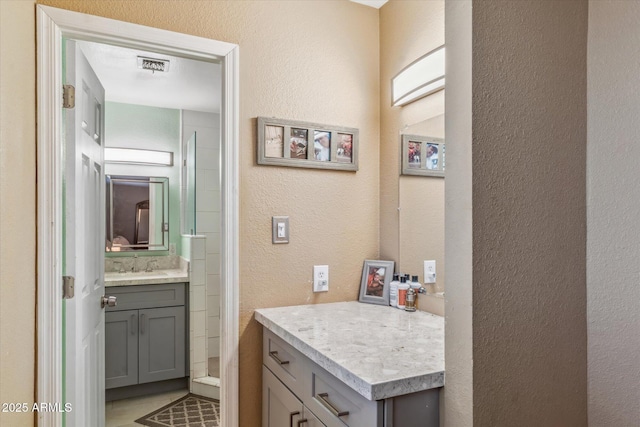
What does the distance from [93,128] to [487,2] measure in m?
1.78

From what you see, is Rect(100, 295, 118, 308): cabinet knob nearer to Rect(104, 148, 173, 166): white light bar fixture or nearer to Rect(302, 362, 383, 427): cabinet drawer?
Rect(302, 362, 383, 427): cabinet drawer

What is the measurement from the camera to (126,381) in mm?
3051

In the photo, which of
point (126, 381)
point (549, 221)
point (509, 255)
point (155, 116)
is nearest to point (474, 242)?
point (509, 255)

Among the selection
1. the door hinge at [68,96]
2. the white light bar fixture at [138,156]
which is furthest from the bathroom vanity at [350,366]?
the white light bar fixture at [138,156]

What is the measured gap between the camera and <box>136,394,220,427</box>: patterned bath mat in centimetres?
268

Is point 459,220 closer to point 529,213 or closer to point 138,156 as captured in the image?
point 529,213

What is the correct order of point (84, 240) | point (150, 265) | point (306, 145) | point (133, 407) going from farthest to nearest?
1. point (150, 265)
2. point (133, 407)
3. point (306, 145)
4. point (84, 240)

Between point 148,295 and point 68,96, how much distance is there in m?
1.99

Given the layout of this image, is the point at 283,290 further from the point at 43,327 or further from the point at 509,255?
the point at 509,255

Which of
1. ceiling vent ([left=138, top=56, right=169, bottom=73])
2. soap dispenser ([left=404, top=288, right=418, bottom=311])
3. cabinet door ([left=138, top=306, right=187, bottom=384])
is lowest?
cabinet door ([left=138, top=306, right=187, bottom=384])

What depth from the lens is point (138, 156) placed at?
3646mm

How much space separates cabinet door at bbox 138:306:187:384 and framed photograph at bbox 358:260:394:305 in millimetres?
1903

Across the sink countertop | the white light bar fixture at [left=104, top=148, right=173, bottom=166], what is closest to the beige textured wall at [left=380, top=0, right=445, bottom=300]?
the sink countertop

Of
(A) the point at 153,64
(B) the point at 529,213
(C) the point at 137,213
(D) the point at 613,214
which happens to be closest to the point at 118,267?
(C) the point at 137,213
